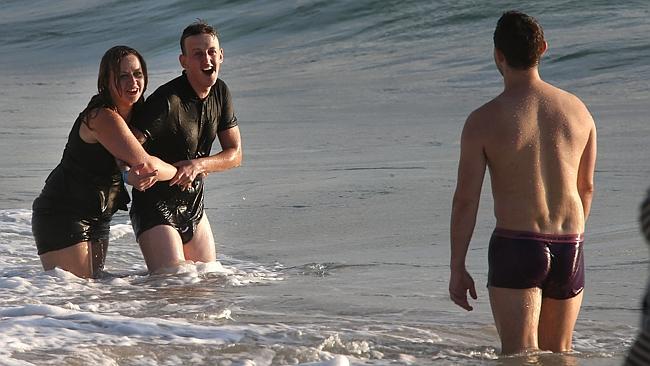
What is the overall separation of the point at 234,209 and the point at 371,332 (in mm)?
3708

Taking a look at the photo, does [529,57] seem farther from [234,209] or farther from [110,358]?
[234,209]

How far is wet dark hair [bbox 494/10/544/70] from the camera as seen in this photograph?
13.3 feet

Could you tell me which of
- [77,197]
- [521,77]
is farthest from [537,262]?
[77,197]

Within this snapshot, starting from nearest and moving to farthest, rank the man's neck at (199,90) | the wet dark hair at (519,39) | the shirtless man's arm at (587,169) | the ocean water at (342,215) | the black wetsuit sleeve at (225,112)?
the wet dark hair at (519,39)
the shirtless man's arm at (587,169)
the ocean water at (342,215)
the man's neck at (199,90)
the black wetsuit sleeve at (225,112)

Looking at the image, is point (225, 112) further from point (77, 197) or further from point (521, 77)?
point (521, 77)

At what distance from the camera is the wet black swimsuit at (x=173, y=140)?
236 inches

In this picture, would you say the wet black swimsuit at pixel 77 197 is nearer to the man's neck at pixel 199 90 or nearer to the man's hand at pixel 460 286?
the man's neck at pixel 199 90

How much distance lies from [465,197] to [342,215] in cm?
395

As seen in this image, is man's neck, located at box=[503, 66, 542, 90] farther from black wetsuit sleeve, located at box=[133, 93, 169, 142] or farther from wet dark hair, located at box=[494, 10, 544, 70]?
black wetsuit sleeve, located at box=[133, 93, 169, 142]

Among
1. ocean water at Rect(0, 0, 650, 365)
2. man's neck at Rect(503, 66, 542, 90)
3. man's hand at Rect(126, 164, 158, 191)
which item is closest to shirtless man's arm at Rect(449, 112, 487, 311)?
man's neck at Rect(503, 66, 542, 90)

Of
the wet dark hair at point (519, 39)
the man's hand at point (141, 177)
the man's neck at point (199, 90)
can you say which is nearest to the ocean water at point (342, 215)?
the man's hand at point (141, 177)

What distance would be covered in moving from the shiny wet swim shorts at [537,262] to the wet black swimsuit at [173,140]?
2.37 m

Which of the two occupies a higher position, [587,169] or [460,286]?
[587,169]

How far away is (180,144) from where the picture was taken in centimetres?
607
